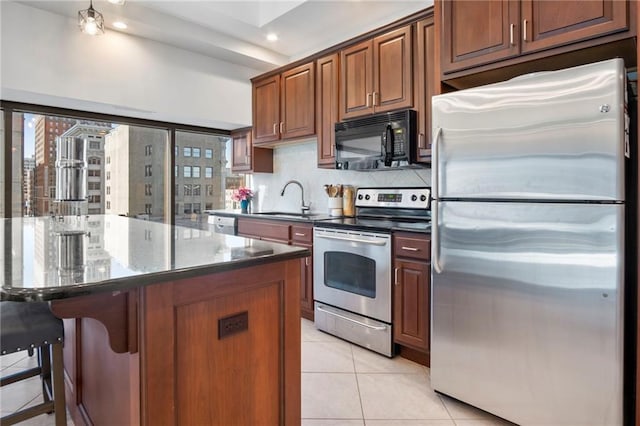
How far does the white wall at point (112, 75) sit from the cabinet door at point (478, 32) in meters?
2.90

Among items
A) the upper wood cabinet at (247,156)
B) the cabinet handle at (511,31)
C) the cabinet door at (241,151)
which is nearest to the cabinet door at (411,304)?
the cabinet handle at (511,31)

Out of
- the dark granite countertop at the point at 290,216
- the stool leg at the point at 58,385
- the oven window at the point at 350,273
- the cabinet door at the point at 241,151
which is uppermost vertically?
the cabinet door at the point at 241,151

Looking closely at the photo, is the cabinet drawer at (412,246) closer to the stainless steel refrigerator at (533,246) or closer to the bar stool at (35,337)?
the stainless steel refrigerator at (533,246)

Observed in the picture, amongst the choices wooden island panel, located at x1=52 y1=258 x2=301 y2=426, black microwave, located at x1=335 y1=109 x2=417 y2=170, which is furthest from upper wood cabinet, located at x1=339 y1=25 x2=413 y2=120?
wooden island panel, located at x1=52 y1=258 x2=301 y2=426

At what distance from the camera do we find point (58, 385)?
140 centimetres

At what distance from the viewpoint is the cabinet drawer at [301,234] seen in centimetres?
318

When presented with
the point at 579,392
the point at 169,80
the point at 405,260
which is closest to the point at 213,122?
the point at 169,80

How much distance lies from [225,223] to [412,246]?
2.51m

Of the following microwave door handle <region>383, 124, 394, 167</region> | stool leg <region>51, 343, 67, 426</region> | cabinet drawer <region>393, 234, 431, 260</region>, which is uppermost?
microwave door handle <region>383, 124, 394, 167</region>

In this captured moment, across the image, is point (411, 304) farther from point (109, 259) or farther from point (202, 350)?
point (109, 259)

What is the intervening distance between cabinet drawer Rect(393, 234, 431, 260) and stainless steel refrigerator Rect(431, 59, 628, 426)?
0.98 feet

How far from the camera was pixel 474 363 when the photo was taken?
190 cm

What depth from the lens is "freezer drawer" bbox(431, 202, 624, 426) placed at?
150 cm

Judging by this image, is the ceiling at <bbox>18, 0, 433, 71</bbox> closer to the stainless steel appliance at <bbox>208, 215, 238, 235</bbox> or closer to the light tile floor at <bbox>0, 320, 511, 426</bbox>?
the stainless steel appliance at <bbox>208, 215, 238, 235</bbox>
